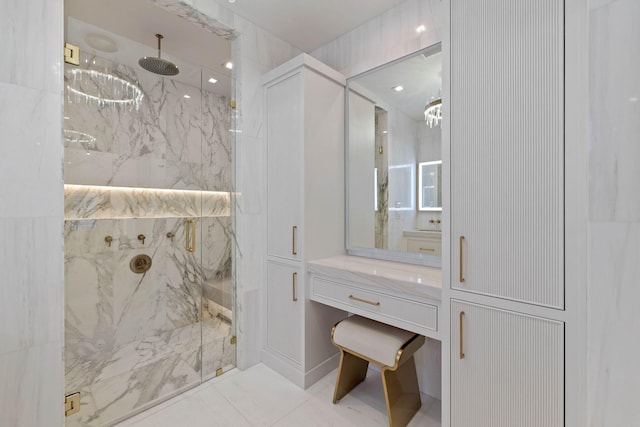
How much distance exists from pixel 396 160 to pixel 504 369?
4.45 ft

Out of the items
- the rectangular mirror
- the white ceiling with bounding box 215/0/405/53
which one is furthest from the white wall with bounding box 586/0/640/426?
the white ceiling with bounding box 215/0/405/53

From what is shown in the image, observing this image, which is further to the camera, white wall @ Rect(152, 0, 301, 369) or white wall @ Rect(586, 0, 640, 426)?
white wall @ Rect(152, 0, 301, 369)

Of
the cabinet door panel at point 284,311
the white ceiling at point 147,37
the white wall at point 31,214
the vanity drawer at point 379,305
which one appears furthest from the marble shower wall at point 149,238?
the vanity drawer at point 379,305

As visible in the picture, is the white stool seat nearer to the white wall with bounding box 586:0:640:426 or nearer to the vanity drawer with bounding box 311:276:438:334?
the vanity drawer with bounding box 311:276:438:334

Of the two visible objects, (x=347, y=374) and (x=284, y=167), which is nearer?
(x=347, y=374)

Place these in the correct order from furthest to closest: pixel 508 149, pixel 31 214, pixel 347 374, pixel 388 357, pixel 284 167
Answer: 1. pixel 284 167
2. pixel 347 374
3. pixel 388 357
4. pixel 31 214
5. pixel 508 149

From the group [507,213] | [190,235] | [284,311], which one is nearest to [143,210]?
[190,235]

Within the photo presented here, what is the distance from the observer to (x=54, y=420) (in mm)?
1349

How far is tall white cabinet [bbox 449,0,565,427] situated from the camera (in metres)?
1.04

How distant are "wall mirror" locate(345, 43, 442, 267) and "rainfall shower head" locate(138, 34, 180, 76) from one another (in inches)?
60.5

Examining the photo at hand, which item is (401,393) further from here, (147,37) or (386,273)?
(147,37)

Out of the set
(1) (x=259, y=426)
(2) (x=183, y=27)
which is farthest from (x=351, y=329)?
(2) (x=183, y=27)

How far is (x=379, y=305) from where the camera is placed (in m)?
1.63

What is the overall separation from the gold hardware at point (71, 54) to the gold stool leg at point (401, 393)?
8.45ft
